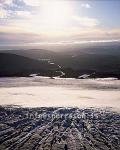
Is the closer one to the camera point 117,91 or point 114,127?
point 114,127

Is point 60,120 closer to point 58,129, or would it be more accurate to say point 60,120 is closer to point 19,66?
point 58,129

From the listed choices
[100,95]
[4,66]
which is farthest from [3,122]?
[4,66]

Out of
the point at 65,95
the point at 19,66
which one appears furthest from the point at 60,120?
the point at 19,66

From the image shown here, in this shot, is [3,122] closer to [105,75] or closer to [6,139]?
[6,139]

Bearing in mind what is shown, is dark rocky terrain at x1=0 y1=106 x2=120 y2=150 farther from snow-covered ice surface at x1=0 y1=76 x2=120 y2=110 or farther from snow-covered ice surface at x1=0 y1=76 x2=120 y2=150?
snow-covered ice surface at x1=0 y1=76 x2=120 y2=110

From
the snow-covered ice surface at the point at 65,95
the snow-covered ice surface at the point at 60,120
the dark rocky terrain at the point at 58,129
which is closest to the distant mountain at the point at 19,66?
the snow-covered ice surface at the point at 65,95
